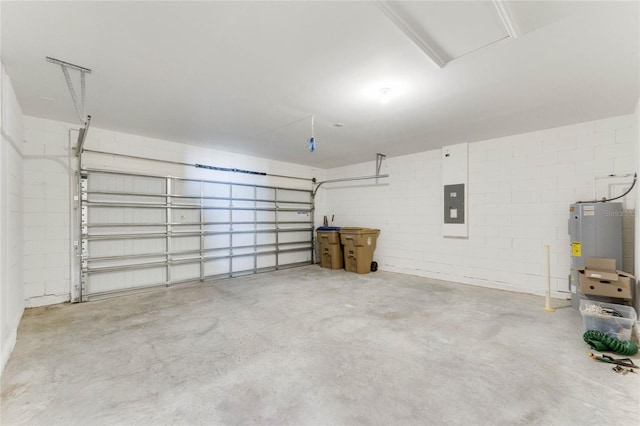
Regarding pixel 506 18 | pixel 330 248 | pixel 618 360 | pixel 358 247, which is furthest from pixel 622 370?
pixel 330 248

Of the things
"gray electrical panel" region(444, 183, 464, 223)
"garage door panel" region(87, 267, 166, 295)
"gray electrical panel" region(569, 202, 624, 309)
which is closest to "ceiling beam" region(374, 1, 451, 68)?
"gray electrical panel" region(569, 202, 624, 309)

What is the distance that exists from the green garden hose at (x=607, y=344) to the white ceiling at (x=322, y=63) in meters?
2.46

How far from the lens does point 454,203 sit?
17.2ft

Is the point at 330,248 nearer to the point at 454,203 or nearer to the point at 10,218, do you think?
the point at 454,203

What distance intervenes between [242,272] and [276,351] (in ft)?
12.1

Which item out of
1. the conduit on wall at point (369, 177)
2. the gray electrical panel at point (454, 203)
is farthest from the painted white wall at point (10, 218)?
the gray electrical panel at point (454, 203)

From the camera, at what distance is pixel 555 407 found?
175 cm

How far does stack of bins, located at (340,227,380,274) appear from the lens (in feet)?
19.7

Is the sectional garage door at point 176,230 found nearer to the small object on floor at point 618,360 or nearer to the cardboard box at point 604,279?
the cardboard box at point 604,279

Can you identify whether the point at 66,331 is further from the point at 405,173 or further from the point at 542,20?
the point at 405,173

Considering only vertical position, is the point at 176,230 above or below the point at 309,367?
above

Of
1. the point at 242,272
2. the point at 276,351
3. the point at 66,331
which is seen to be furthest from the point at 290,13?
the point at 242,272

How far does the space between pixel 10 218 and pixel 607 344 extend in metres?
5.76

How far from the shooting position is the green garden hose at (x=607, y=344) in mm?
2338
